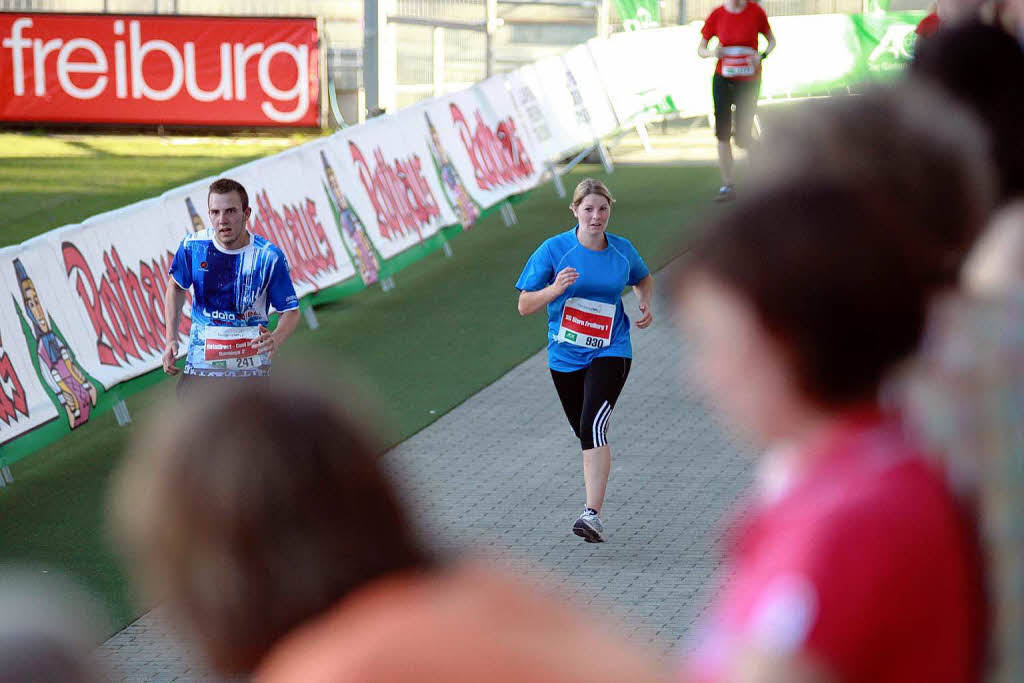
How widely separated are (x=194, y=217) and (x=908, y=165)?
9939 millimetres

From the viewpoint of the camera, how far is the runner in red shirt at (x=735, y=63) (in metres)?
17.2

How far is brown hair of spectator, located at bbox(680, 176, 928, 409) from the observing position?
1609mm

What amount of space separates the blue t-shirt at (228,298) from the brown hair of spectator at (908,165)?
6597mm

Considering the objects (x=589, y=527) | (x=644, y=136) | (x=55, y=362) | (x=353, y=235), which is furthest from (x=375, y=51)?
(x=589, y=527)

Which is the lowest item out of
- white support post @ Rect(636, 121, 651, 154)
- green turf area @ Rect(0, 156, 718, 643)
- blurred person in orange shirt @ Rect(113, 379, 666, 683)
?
white support post @ Rect(636, 121, 651, 154)

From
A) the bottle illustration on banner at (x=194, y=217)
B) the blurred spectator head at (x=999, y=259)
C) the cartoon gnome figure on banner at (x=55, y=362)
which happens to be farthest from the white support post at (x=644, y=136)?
the blurred spectator head at (x=999, y=259)

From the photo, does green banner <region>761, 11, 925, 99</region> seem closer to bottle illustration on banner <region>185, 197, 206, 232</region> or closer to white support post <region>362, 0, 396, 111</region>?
white support post <region>362, 0, 396, 111</region>

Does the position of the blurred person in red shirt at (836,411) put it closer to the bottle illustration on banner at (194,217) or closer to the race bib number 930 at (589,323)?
the race bib number 930 at (589,323)

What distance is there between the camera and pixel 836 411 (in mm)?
1670

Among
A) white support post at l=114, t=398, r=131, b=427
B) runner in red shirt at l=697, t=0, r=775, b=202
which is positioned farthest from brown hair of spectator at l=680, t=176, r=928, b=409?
runner in red shirt at l=697, t=0, r=775, b=202

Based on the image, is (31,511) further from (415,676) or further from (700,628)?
(415,676)

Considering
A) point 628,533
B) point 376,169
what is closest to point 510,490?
point 628,533

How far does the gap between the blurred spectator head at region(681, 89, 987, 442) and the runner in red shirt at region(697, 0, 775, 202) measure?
1568 centimetres

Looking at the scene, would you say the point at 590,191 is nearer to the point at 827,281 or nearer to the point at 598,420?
the point at 598,420
